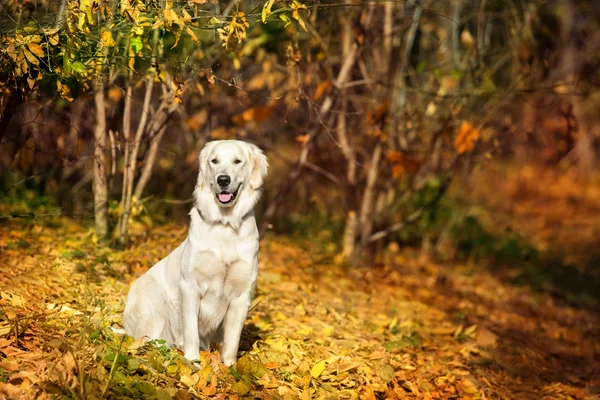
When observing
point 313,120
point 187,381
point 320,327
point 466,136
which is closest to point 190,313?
point 187,381

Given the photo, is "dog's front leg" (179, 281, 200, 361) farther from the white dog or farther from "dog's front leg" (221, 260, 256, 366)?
"dog's front leg" (221, 260, 256, 366)

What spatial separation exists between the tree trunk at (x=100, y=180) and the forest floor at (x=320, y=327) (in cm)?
14

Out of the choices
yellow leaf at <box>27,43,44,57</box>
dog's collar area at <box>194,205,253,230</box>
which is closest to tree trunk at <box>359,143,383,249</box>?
dog's collar area at <box>194,205,253,230</box>

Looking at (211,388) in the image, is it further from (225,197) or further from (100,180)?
(100,180)

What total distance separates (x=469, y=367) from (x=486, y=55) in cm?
402

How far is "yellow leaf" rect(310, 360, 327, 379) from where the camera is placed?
440 centimetres

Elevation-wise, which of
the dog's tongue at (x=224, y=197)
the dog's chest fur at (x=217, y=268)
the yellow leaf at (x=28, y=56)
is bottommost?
the dog's chest fur at (x=217, y=268)

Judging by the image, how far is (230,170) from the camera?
4.05 meters

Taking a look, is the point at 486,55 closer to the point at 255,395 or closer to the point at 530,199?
the point at 255,395

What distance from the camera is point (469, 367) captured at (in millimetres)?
5230

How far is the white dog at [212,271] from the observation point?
158 inches

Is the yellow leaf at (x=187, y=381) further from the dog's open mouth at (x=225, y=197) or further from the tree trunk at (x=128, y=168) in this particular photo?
the tree trunk at (x=128, y=168)

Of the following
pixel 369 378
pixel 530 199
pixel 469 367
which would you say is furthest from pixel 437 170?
pixel 530 199

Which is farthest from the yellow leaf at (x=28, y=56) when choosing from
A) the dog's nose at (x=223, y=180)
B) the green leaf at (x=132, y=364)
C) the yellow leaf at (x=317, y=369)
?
the yellow leaf at (x=317, y=369)
